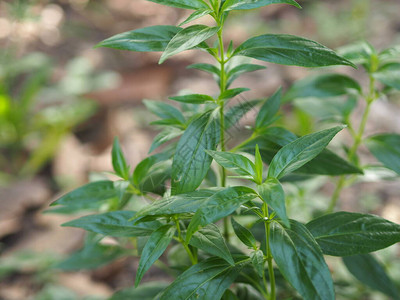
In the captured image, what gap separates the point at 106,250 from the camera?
46.8 inches

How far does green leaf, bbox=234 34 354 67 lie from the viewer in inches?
29.5

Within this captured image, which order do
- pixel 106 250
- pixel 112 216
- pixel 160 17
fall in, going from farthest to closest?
pixel 160 17
pixel 106 250
pixel 112 216

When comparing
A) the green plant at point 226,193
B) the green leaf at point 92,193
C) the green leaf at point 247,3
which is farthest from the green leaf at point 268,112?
the green leaf at point 92,193

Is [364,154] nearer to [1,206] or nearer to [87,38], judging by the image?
[1,206]

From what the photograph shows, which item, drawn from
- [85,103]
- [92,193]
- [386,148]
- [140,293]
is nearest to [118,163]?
[92,193]

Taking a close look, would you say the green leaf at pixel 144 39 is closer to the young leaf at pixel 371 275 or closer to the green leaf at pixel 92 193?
the green leaf at pixel 92 193

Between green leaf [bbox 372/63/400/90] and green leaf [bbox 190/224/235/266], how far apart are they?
0.59 meters

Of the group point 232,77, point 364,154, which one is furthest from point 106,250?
point 364,154

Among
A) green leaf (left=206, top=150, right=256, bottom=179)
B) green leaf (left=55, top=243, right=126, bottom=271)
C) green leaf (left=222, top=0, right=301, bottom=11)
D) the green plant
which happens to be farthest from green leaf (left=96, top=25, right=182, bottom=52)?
green leaf (left=55, top=243, right=126, bottom=271)

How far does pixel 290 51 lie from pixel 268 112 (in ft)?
0.75

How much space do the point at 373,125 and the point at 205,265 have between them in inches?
82.1

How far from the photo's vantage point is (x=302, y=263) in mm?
703

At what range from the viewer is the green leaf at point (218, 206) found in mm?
679

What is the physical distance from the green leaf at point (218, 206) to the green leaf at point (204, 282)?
0.43ft
